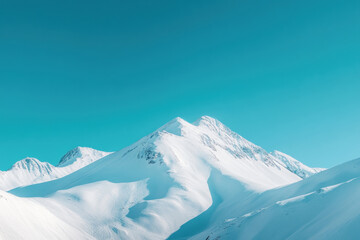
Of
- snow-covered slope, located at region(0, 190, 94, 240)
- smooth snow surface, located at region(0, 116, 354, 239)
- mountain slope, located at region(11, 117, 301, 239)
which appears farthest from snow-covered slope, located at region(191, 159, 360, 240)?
snow-covered slope, located at region(0, 190, 94, 240)

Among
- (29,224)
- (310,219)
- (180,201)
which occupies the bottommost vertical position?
(310,219)

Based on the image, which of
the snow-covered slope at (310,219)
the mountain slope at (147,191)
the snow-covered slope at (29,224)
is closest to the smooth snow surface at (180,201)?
the mountain slope at (147,191)

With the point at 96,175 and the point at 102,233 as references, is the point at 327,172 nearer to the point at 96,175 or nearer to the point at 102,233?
the point at 102,233

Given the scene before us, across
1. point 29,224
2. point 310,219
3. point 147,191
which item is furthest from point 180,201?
point 310,219

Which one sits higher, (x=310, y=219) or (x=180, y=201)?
(x=180, y=201)

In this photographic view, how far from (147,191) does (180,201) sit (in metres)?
15.3

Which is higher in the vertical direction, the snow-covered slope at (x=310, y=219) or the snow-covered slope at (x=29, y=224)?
the snow-covered slope at (x=29, y=224)

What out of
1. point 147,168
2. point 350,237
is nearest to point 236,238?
point 350,237

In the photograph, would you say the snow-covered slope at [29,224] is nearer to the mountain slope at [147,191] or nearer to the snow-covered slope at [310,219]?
the mountain slope at [147,191]

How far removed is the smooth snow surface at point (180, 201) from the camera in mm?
55516

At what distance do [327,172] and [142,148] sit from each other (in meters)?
93.3

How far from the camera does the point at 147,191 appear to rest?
381 ft

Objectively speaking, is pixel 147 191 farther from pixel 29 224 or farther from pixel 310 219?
pixel 310 219

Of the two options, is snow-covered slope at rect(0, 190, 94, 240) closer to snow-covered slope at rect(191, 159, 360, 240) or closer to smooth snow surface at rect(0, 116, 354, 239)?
smooth snow surface at rect(0, 116, 354, 239)
